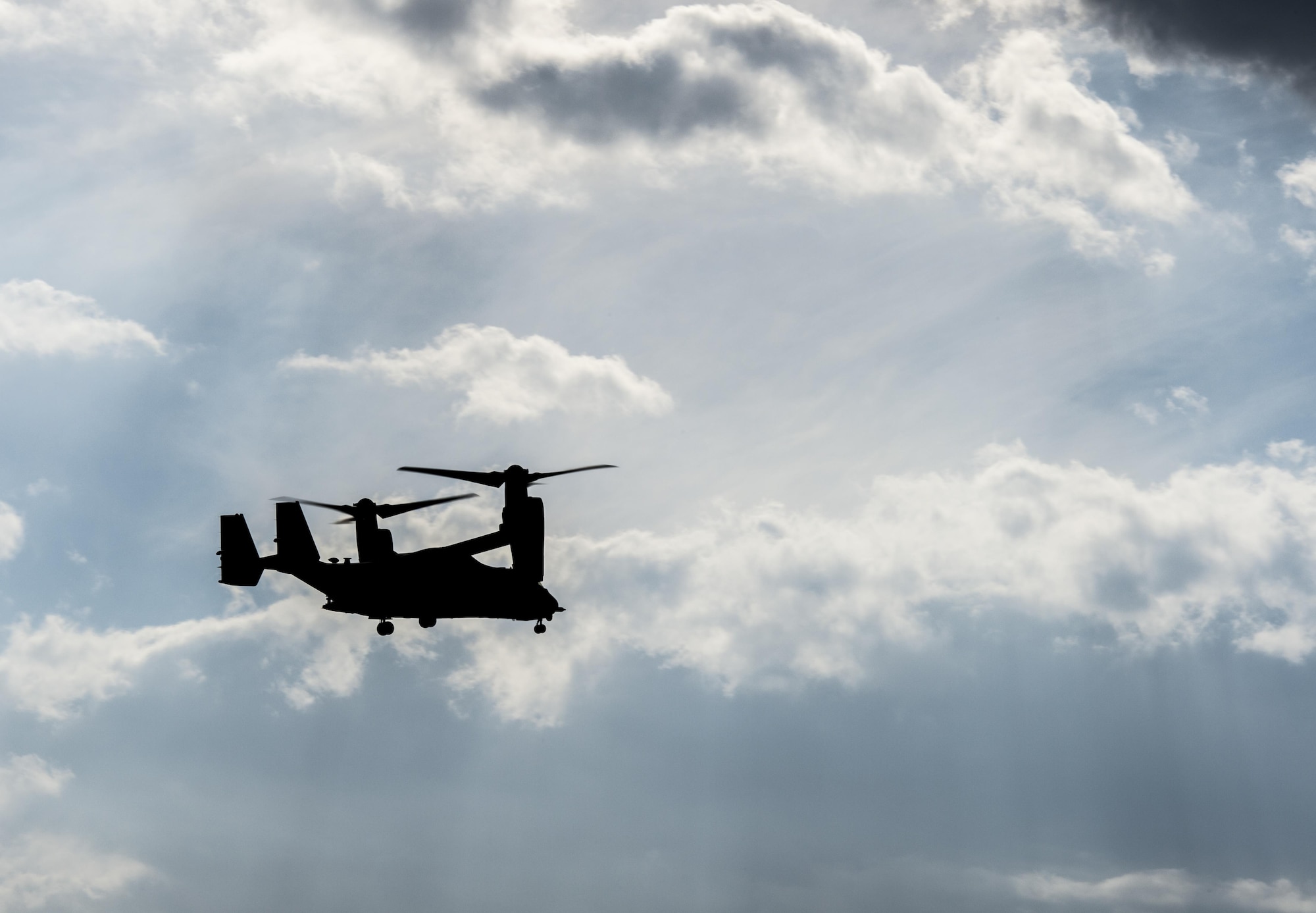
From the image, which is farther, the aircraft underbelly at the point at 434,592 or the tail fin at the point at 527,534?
the tail fin at the point at 527,534

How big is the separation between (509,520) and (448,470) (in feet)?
20.3

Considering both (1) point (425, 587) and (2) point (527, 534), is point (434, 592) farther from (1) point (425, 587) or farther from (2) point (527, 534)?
(2) point (527, 534)

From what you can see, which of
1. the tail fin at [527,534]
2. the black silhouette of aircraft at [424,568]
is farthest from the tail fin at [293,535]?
the tail fin at [527,534]

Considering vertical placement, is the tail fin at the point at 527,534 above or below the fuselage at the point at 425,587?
above

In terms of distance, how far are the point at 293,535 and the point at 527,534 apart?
63.6ft

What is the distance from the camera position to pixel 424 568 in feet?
316

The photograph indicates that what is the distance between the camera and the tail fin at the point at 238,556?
3952 inches

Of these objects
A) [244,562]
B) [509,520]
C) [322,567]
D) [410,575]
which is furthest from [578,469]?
[244,562]

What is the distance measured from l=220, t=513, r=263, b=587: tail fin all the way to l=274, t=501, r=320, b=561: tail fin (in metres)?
2.71

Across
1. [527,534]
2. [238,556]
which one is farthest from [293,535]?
[527,534]

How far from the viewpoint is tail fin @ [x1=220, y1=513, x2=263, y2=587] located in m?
100

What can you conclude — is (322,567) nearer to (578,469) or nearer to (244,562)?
(244,562)

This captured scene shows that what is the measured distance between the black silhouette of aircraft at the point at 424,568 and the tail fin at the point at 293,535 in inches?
2.1

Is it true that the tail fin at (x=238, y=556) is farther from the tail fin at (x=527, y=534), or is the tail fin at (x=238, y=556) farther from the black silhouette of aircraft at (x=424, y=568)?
the tail fin at (x=527, y=534)
